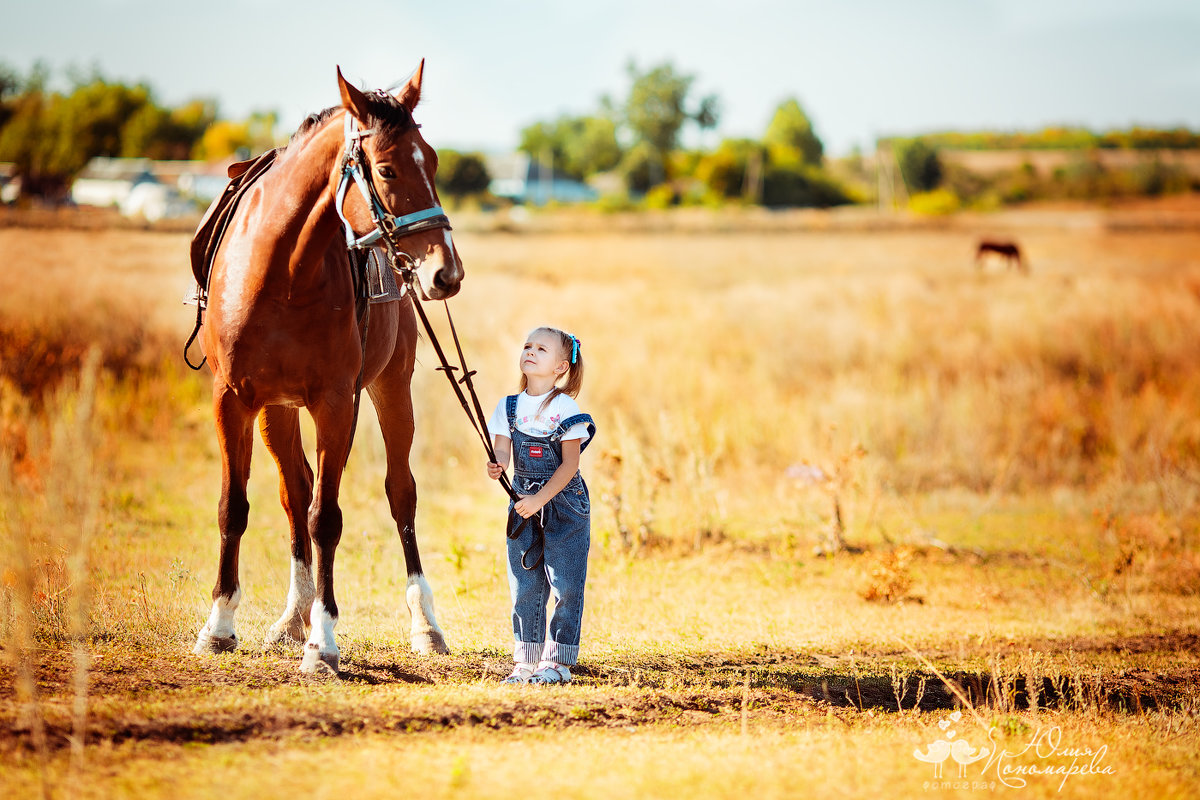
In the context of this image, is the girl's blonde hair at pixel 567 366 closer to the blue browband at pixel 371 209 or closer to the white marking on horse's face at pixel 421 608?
the blue browband at pixel 371 209

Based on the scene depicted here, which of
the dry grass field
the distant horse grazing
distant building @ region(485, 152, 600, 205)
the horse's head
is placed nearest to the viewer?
the dry grass field

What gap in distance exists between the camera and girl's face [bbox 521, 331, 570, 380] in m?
4.38

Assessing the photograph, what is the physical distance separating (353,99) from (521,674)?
2.71 meters

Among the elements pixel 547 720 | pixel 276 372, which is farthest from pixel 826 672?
pixel 276 372

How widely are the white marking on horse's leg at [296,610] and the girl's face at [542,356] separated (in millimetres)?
1666

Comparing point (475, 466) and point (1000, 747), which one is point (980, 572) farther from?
point (475, 466)

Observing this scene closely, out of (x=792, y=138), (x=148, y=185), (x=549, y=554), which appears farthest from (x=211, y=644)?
(x=792, y=138)

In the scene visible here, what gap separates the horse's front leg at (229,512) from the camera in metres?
4.61

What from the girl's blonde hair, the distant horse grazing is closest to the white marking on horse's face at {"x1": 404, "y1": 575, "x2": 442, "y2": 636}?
the girl's blonde hair

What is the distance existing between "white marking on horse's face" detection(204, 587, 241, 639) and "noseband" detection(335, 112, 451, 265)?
1925mm

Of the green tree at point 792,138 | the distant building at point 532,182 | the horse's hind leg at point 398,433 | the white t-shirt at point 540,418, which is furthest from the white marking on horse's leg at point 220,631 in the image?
the distant building at point 532,182

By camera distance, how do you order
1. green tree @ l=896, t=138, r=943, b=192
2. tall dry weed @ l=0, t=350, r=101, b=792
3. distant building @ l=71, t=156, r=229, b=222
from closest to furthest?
1. tall dry weed @ l=0, t=350, r=101, b=792
2. distant building @ l=71, t=156, r=229, b=222
3. green tree @ l=896, t=138, r=943, b=192

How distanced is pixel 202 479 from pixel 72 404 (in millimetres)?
1467

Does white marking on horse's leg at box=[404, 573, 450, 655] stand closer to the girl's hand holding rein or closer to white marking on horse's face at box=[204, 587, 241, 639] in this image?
white marking on horse's face at box=[204, 587, 241, 639]
